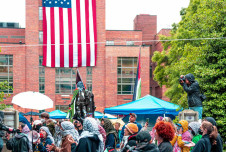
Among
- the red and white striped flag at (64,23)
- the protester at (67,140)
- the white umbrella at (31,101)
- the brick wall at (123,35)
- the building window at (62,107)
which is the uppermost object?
the brick wall at (123,35)

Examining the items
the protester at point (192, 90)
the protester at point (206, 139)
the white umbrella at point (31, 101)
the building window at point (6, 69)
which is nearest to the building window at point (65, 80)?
the building window at point (6, 69)

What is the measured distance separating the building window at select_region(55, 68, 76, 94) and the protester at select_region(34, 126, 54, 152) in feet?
143

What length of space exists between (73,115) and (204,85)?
572 centimetres

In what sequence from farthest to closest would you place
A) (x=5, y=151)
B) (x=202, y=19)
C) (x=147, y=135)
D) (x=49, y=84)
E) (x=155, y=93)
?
(x=155, y=93) < (x=49, y=84) < (x=202, y=19) < (x=5, y=151) < (x=147, y=135)

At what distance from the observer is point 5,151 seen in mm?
11086

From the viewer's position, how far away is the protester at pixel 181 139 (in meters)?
8.28

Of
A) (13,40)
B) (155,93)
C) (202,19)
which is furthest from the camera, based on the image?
(155,93)

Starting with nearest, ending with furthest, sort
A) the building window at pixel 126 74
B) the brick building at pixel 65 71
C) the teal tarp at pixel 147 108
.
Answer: the teal tarp at pixel 147 108, the brick building at pixel 65 71, the building window at pixel 126 74

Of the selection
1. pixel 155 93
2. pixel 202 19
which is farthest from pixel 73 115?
pixel 155 93

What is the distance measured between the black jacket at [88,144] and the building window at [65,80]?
153 ft

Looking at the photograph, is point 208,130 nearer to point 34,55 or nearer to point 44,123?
point 44,123

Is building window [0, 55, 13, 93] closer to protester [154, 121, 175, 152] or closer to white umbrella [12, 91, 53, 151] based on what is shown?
white umbrella [12, 91, 53, 151]

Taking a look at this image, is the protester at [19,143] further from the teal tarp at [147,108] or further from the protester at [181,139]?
the teal tarp at [147,108]

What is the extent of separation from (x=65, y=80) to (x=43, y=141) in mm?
43918
